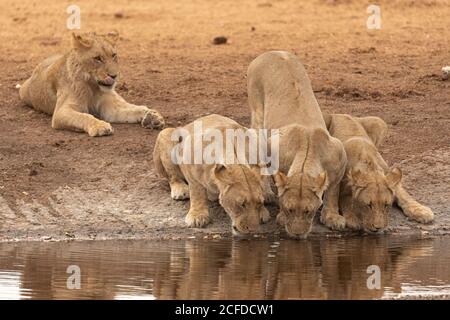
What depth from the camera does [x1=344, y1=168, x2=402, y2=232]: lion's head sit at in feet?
39.2

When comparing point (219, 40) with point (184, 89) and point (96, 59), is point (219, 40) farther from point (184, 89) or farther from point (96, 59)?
point (96, 59)

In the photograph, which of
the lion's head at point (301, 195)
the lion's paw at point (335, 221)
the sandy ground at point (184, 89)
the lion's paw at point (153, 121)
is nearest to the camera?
the lion's head at point (301, 195)

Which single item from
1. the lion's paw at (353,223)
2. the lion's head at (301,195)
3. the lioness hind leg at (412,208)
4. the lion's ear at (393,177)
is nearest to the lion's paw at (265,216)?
the lion's head at (301,195)

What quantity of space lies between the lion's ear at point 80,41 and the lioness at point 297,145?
6.43 ft

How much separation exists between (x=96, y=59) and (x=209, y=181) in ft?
10.2

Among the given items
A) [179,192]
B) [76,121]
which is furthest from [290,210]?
[76,121]

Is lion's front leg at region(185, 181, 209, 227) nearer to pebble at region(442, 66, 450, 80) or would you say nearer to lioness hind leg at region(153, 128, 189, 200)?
lioness hind leg at region(153, 128, 189, 200)

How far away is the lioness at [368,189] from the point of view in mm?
11977

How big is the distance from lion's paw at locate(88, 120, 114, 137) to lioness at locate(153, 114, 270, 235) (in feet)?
4.38

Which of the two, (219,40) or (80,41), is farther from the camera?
(219,40)

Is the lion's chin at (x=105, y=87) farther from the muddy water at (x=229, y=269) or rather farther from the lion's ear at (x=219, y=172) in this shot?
the lion's ear at (x=219, y=172)

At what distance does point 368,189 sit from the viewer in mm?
11992

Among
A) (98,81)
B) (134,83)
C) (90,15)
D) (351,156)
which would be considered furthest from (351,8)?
(351,156)
